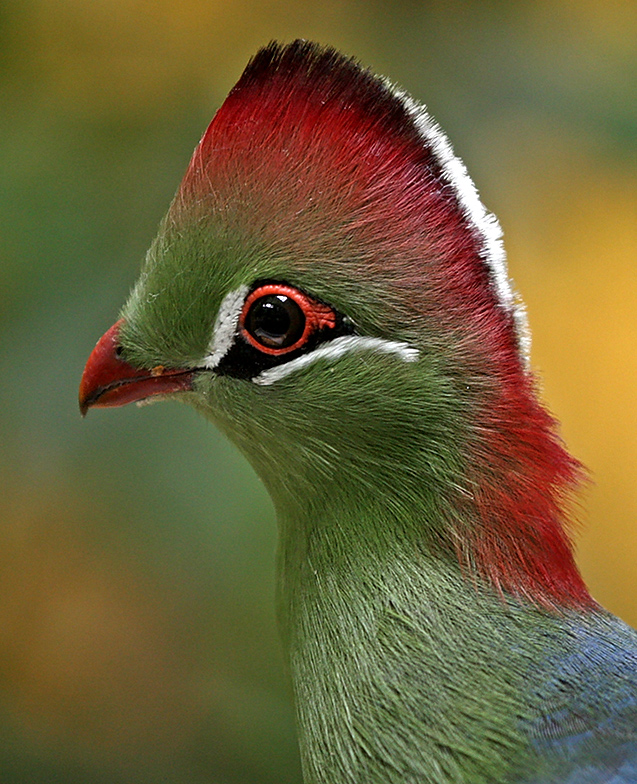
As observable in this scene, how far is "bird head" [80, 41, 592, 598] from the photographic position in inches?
36.0

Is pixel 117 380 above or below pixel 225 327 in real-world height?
below

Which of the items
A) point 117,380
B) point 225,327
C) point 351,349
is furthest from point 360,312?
point 117,380

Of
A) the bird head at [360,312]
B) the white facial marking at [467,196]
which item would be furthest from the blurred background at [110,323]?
the white facial marking at [467,196]

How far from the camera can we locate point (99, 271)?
160 cm

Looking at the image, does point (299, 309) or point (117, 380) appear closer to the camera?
point (299, 309)

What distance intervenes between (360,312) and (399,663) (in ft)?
1.24

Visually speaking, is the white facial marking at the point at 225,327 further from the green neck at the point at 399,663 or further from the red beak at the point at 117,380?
the green neck at the point at 399,663

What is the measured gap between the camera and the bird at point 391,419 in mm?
908

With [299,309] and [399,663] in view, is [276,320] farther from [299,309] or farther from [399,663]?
[399,663]

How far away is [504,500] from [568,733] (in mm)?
248

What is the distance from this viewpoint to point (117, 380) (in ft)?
3.43

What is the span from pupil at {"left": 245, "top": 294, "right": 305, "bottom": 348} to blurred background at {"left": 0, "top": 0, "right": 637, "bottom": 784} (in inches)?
26.2

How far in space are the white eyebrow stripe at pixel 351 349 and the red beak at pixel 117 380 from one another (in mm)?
149

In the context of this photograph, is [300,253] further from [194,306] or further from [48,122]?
[48,122]
